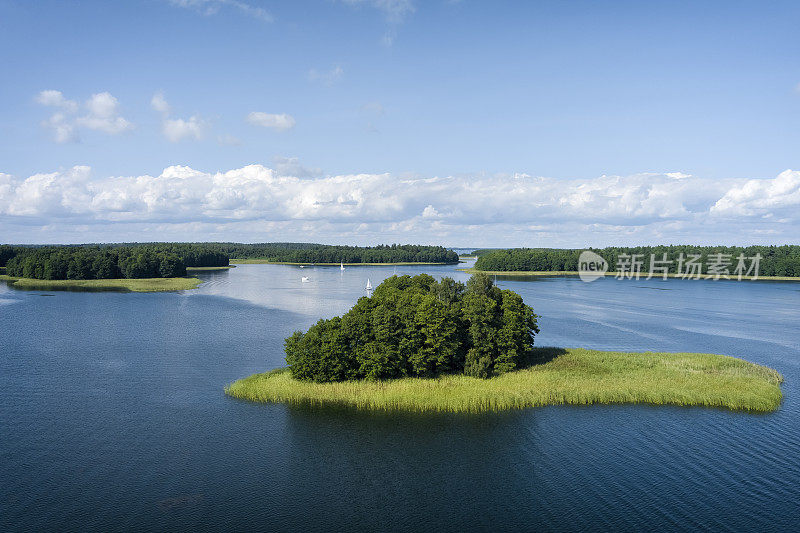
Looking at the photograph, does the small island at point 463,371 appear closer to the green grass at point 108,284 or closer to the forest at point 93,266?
the green grass at point 108,284

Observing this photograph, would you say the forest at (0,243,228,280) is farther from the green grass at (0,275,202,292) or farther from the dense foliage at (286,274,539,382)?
the dense foliage at (286,274,539,382)

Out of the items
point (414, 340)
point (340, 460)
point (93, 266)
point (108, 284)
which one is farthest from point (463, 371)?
point (93, 266)

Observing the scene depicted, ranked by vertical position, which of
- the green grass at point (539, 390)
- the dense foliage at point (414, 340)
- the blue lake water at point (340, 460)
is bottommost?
the blue lake water at point (340, 460)

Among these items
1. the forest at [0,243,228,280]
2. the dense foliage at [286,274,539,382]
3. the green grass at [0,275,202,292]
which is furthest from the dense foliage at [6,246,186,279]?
the dense foliage at [286,274,539,382]

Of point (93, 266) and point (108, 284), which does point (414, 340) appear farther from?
point (93, 266)

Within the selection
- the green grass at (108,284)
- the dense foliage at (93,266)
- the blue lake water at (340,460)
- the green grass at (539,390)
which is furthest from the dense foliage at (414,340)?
the dense foliage at (93,266)
